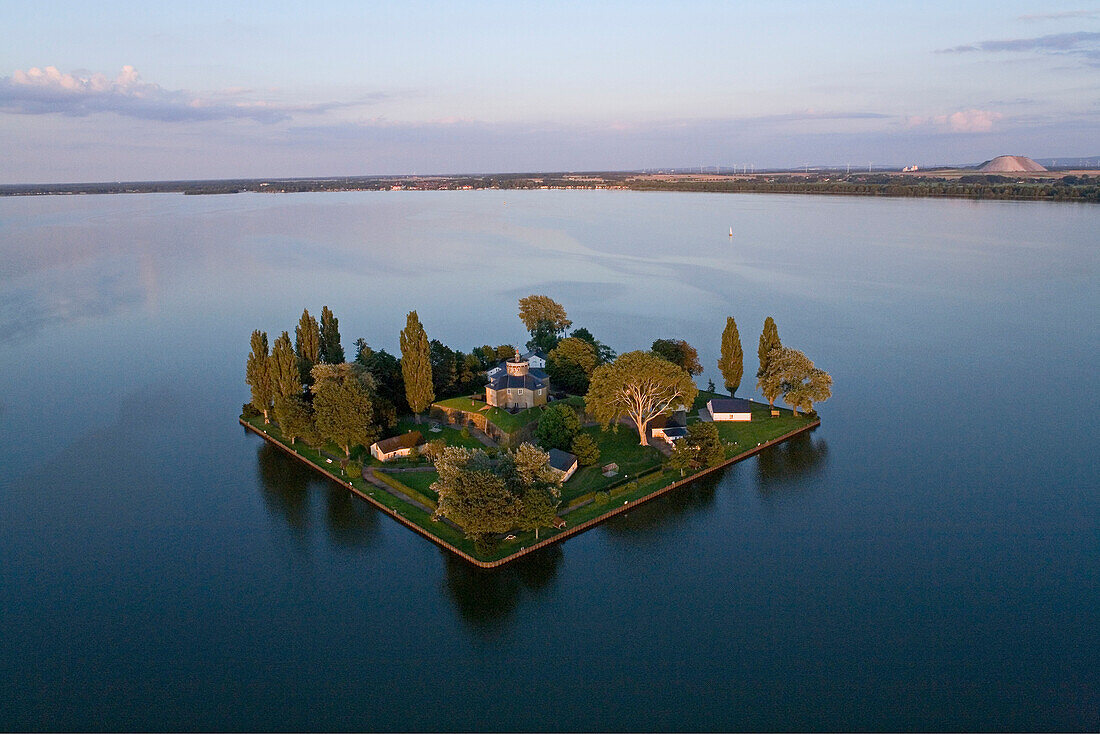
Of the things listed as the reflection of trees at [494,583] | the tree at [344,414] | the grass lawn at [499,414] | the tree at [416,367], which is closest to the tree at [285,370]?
the tree at [344,414]

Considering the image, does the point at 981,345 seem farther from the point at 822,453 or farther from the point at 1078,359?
the point at 822,453

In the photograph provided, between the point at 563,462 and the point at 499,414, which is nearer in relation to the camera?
the point at 563,462

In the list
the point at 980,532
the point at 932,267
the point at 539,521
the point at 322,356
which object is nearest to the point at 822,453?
the point at 980,532

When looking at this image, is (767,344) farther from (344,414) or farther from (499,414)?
(344,414)

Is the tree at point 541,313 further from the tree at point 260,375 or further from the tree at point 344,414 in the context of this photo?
the tree at point 260,375

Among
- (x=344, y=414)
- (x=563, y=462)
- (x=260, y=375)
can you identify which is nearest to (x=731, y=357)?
(x=563, y=462)
